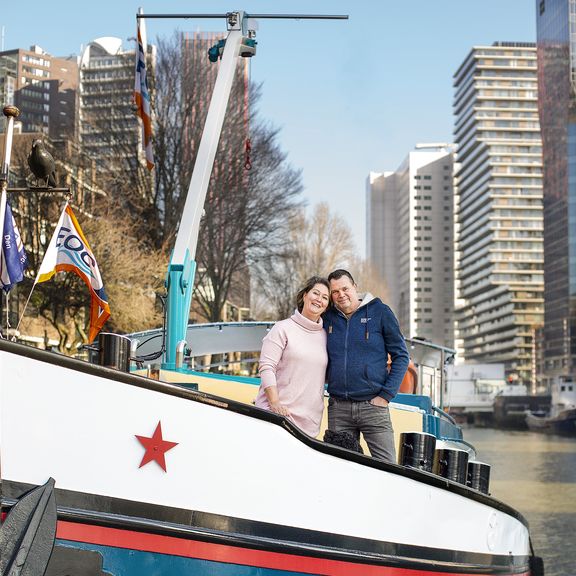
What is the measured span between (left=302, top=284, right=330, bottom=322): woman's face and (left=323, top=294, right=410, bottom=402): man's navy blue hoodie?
156 mm

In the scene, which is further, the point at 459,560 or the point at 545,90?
the point at 545,90

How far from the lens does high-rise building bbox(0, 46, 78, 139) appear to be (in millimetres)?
33281

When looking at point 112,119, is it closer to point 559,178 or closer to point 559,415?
point 559,415

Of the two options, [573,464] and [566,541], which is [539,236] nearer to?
[573,464]

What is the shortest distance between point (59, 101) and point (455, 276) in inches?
6514

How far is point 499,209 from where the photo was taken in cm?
16875

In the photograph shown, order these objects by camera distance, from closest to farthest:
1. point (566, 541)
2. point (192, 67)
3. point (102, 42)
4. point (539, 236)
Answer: point (566, 541)
point (192, 67)
point (102, 42)
point (539, 236)

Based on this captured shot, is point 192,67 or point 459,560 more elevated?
point 192,67

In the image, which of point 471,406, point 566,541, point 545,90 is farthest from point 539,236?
point 566,541

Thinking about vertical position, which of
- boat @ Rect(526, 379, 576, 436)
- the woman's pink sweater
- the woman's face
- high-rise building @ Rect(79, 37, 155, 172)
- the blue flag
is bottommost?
boat @ Rect(526, 379, 576, 436)

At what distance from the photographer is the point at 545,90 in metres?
129

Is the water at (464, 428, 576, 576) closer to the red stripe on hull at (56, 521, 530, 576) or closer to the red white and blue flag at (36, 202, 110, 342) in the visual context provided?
the red white and blue flag at (36, 202, 110, 342)

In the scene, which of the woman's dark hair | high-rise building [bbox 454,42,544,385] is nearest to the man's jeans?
the woman's dark hair

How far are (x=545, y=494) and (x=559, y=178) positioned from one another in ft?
340
